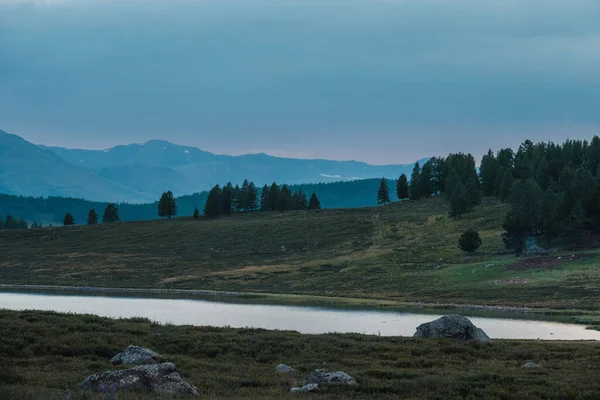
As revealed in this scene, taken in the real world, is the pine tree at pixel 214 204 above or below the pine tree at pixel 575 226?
above

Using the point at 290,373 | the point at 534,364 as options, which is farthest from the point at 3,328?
the point at 534,364

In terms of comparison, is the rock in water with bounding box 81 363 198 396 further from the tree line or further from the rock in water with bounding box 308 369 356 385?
the tree line

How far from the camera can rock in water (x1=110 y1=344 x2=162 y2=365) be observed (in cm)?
2091

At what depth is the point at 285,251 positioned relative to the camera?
130 meters

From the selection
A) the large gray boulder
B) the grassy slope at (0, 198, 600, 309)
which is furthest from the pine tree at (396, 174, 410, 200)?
the large gray boulder

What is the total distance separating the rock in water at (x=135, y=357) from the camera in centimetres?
2091

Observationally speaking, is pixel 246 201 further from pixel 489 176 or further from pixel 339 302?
pixel 339 302

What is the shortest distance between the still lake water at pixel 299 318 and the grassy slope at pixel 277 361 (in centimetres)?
1360

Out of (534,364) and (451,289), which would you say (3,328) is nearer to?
(534,364)

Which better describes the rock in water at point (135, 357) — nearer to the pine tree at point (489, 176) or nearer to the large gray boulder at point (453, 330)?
the large gray boulder at point (453, 330)

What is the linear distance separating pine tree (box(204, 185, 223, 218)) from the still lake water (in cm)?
11420

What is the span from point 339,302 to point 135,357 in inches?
2015

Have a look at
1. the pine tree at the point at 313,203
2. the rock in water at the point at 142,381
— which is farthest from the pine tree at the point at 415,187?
the rock in water at the point at 142,381

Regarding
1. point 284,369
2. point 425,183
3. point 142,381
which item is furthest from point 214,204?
point 142,381
